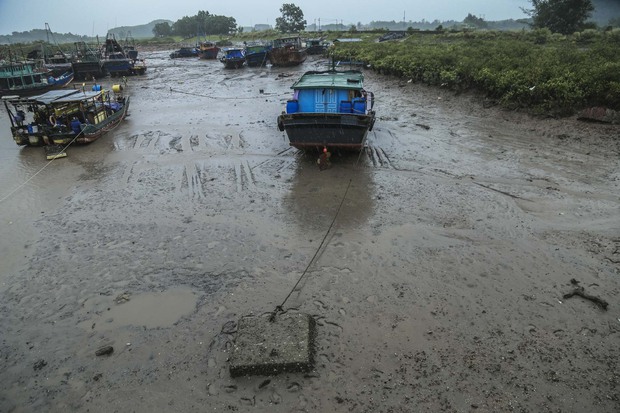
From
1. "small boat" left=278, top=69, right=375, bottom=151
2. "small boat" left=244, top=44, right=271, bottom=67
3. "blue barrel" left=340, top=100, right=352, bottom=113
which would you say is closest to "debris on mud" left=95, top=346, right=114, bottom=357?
"small boat" left=278, top=69, right=375, bottom=151

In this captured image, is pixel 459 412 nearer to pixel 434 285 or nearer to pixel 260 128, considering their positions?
pixel 434 285

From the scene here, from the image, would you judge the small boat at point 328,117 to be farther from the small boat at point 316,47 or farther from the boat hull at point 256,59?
the small boat at point 316,47

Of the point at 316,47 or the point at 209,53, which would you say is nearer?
the point at 316,47

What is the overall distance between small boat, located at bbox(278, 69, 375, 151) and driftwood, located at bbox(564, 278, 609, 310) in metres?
7.46

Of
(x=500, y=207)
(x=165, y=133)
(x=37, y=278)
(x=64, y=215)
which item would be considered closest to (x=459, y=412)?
(x=500, y=207)

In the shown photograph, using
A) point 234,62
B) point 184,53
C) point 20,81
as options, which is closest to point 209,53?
point 184,53

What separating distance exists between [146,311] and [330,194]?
229 inches

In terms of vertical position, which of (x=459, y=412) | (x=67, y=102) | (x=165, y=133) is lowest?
(x=459, y=412)

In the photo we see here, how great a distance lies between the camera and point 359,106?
504 inches

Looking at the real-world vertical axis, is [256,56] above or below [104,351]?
above

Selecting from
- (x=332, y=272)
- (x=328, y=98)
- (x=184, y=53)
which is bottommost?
(x=332, y=272)

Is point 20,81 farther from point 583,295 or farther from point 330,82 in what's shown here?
point 583,295

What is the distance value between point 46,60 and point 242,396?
50118 millimetres

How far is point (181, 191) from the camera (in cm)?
1140
